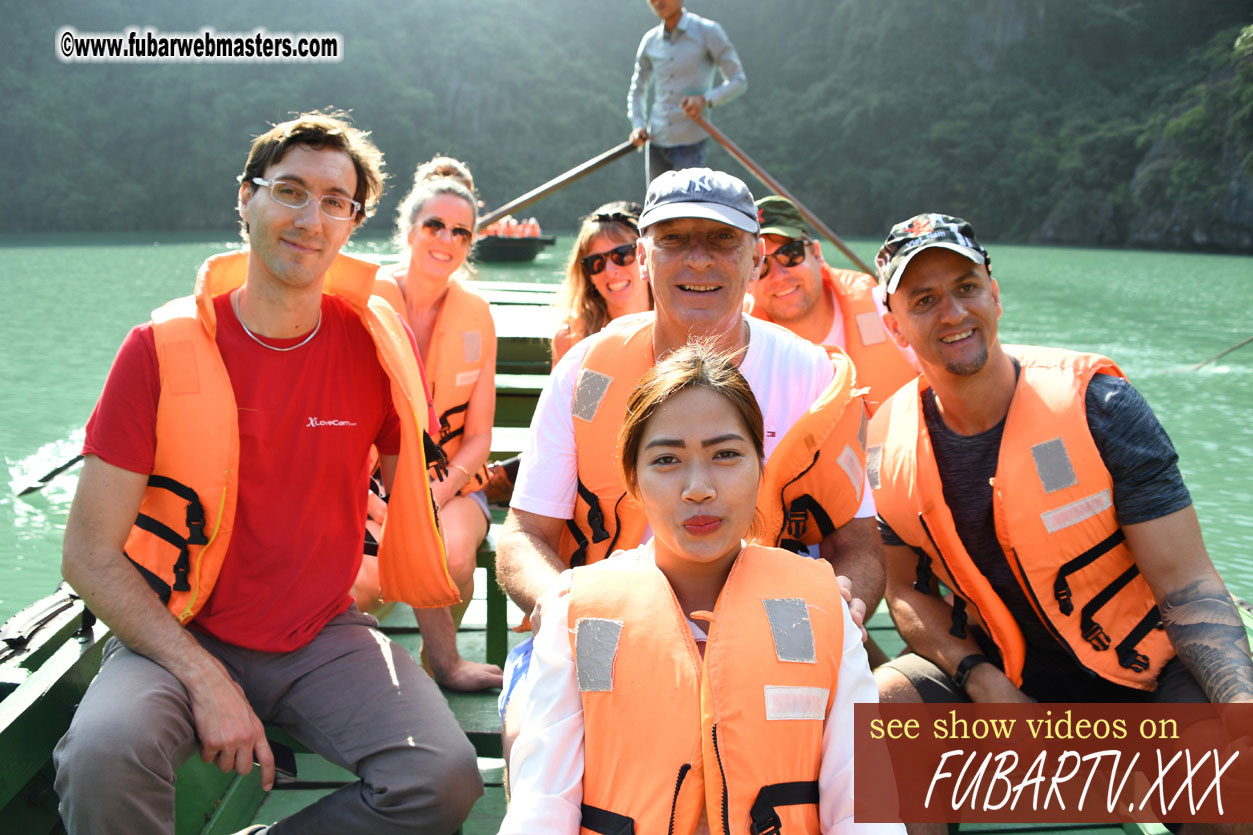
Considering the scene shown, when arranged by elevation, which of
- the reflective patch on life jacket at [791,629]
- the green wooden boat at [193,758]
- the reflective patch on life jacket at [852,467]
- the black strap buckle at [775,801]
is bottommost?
the green wooden boat at [193,758]

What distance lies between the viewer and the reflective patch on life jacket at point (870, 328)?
12.2 ft

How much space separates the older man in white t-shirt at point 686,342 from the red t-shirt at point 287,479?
386 millimetres

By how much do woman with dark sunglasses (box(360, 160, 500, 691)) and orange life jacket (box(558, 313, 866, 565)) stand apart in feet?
2.80

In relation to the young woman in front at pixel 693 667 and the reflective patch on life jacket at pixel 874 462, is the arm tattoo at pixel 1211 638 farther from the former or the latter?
the young woman in front at pixel 693 667

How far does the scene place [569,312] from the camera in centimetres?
360

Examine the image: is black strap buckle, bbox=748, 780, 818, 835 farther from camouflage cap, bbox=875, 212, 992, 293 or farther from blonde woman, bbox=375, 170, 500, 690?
blonde woman, bbox=375, 170, 500, 690

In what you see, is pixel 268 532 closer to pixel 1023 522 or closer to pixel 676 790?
pixel 676 790

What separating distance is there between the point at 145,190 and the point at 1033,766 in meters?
51.3

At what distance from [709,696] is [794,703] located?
138 millimetres

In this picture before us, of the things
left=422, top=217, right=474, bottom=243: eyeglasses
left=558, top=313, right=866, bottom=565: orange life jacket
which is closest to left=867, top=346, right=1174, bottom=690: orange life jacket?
left=558, top=313, right=866, bottom=565: orange life jacket

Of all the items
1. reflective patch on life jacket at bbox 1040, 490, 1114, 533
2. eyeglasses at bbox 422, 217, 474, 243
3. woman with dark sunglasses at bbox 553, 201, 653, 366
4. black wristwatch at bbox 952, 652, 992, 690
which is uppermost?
eyeglasses at bbox 422, 217, 474, 243

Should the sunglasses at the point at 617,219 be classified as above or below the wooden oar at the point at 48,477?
above

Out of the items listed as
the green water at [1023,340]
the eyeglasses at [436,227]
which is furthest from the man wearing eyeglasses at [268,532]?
the green water at [1023,340]

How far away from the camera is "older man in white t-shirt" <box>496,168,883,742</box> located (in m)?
2.02
